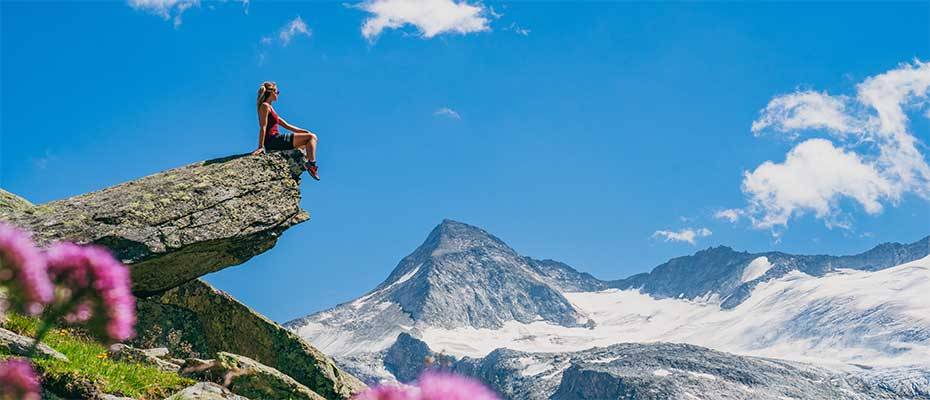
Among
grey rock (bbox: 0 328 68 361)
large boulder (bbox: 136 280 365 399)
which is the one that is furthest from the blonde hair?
grey rock (bbox: 0 328 68 361)

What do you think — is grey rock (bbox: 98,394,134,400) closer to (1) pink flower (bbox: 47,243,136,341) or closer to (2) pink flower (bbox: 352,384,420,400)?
(1) pink flower (bbox: 47,243,136,341)

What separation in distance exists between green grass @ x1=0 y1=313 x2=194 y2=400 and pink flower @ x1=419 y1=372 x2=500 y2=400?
8007 mm

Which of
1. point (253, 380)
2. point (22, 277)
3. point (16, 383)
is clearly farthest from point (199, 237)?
point (16, 383)

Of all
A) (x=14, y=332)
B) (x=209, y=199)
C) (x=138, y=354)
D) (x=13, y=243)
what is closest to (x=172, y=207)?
(x=209, y=199)

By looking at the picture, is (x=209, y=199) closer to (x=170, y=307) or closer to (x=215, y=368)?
(x=170, y=307)

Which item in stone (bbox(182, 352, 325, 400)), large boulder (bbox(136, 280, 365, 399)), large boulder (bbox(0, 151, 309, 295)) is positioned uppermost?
large boulder (bbox(0, 151, 309, 295))

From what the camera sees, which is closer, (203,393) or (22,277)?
(22,277)

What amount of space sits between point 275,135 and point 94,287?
17651 mm

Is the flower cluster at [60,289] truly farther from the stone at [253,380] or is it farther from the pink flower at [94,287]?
the stone at [253,380]

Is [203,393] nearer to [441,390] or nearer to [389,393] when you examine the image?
[389,393]

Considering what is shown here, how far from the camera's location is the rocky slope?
16.7 m

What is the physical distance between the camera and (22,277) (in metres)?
3.66

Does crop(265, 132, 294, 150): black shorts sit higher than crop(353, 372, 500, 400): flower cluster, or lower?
higher

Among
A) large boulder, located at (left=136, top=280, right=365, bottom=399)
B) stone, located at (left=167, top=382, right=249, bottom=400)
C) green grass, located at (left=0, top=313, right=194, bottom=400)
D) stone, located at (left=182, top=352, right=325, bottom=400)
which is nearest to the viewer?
green grass, located at (left=0, top=313, right=194, bottom=400)
